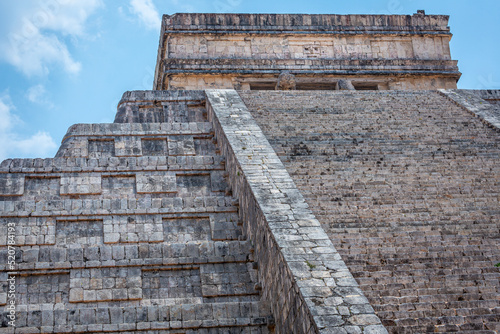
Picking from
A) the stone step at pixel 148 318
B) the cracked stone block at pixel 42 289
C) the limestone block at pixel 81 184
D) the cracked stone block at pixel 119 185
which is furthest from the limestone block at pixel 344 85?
the cracked stone block at pixel 42 289

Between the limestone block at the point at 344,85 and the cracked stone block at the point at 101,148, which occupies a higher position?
the limestone block at the point at 344,85

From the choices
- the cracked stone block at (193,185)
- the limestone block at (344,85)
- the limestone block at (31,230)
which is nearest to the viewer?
the limestone block at (31,230)

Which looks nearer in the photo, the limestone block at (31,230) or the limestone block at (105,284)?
the limestone block at (105,284)

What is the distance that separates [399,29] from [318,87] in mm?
3254

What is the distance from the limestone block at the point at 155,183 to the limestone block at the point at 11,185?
190cm

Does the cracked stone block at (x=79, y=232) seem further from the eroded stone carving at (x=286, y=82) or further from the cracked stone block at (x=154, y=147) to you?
the eroded stone carving at (x=286, y=82)

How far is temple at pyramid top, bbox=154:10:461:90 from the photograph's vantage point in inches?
856

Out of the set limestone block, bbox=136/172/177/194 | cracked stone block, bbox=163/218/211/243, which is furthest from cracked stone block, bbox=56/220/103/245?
limestone block, bbox=136/172/177/194

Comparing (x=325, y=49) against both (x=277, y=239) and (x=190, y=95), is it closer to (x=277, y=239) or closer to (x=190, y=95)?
(x=190, y=95)

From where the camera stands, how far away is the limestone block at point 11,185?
12.7m

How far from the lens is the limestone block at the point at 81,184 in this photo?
12.9m

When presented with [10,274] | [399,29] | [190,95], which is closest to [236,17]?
[399,29]

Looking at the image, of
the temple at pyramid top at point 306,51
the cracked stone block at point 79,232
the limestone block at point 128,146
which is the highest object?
the temple at pyramid top at point 306,51

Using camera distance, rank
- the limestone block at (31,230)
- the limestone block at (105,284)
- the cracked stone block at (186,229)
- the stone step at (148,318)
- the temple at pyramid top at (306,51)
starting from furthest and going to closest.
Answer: the temple at pyramid top at (306,51) → the cracked stone block at (186,229) → the limestone block at (31,230) → the limestone block at (105,284) → the stone step at (148,318)
